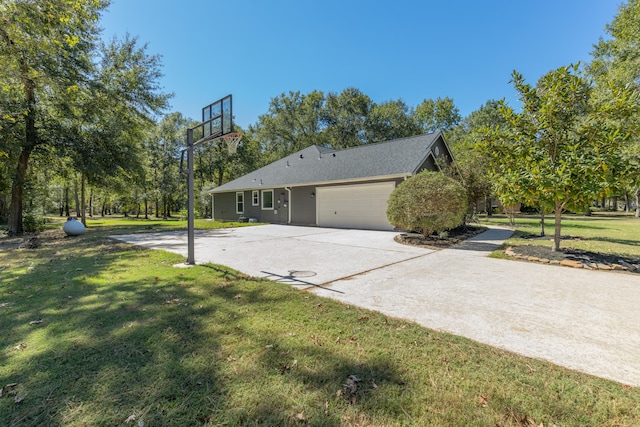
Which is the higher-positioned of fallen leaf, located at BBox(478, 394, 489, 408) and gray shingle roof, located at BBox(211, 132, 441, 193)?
gray shingle roof, located at BBox(211, 132, 441, 193)

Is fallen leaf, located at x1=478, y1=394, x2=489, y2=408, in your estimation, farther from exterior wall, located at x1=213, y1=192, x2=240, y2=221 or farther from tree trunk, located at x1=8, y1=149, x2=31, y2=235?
exterior wall, located at x1=213, y1=192, x2=240, y2=221

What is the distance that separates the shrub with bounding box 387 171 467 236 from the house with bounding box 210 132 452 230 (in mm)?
2996

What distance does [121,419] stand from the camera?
1694 millimetres

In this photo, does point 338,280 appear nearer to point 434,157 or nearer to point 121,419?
point 121,419

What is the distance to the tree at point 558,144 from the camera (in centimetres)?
563

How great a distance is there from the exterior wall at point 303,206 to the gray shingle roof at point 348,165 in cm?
54

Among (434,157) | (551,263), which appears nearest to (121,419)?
(551,263)

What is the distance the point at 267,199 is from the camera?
61.3ft

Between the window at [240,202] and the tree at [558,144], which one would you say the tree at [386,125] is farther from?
the tree at [558,144]

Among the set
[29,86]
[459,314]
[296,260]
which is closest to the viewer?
[459,314]

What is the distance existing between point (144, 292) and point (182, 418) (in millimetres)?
2917

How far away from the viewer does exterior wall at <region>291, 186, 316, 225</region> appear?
1599 cm

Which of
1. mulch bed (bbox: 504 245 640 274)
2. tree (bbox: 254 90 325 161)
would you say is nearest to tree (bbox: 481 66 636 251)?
mulch bed (bbox: 504 245 640 274)

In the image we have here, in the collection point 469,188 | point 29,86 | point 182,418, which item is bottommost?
point 182,418
